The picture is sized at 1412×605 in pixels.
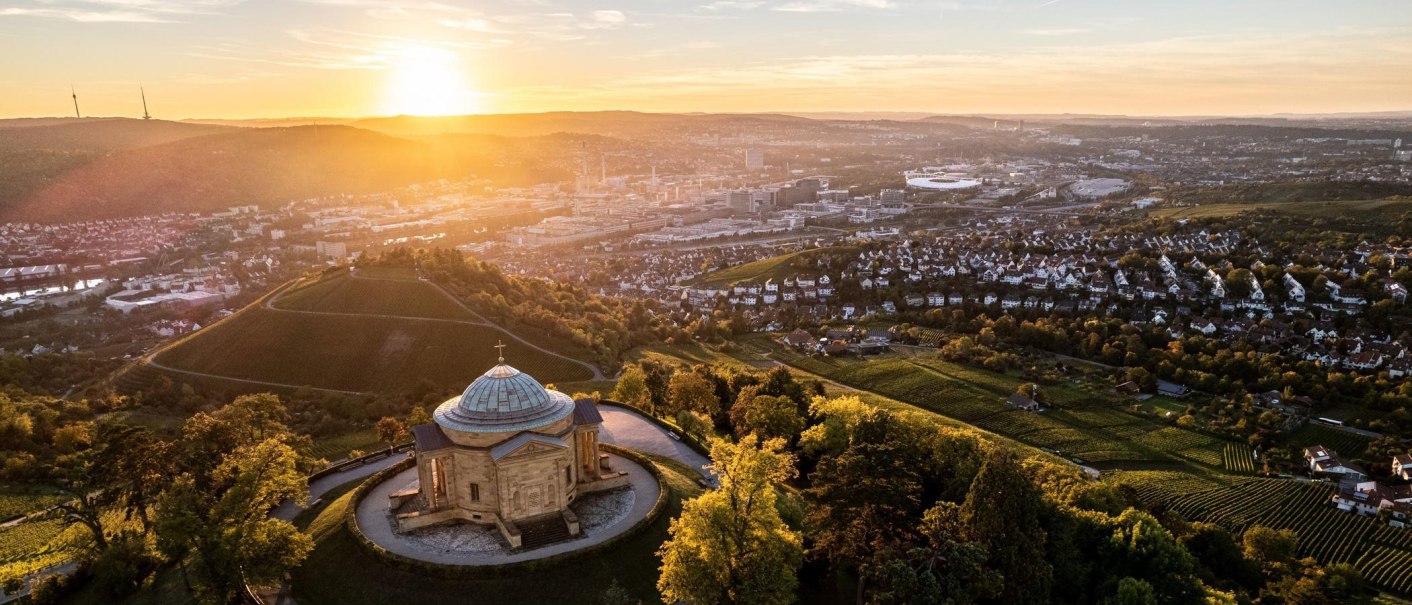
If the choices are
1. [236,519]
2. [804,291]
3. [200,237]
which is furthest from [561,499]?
[200,237]

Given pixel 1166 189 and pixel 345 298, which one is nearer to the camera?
pixel 345 298

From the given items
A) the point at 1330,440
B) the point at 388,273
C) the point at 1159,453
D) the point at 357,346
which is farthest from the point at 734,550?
the point at 388,273

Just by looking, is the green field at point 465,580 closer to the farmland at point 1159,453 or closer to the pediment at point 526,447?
the pediment at point 526,447

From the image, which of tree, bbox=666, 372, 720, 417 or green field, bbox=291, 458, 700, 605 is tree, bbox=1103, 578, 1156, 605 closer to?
green field, bbox=291, 458, 700, 605

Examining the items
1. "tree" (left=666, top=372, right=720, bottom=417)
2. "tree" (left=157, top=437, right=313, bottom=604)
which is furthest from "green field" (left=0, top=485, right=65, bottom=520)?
"tree" (left=666, top=372, right=720, bottom=417)

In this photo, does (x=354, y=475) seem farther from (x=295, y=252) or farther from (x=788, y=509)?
(x=295, y=252)

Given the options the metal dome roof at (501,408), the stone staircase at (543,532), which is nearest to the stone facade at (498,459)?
the metal dome roof at (501,408)

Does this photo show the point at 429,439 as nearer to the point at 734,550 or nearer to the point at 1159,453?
the point at 734,550
